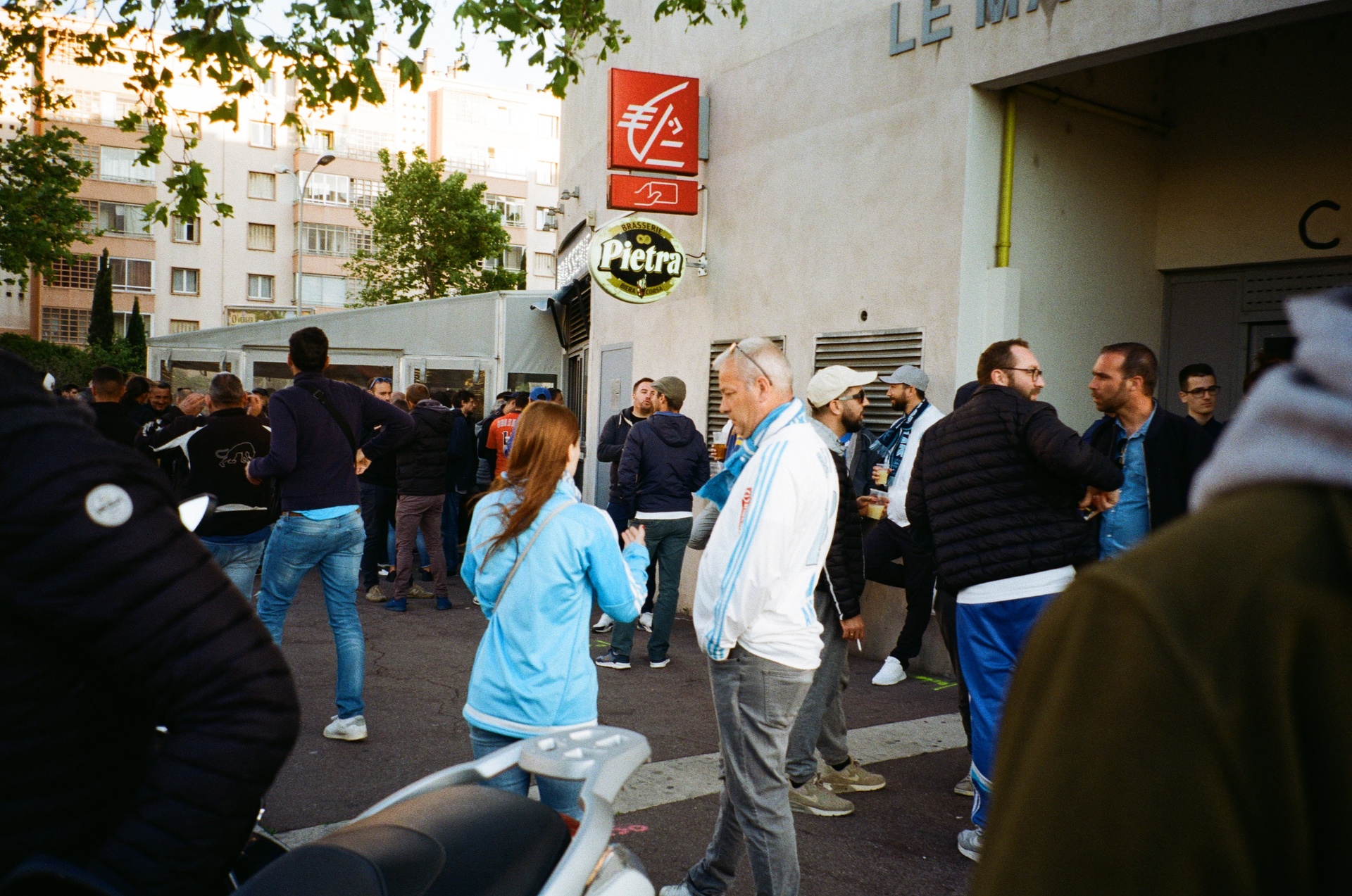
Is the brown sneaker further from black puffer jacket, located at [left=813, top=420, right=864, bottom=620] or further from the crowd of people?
black puffer jacket, located at [left=813, top=420, right=864, bottom=620]

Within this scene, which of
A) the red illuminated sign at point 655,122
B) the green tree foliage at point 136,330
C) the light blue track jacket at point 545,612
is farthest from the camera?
the green tree foliage at point 136,330

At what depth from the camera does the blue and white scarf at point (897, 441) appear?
6.78 meters

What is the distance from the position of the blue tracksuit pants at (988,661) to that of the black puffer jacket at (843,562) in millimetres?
491

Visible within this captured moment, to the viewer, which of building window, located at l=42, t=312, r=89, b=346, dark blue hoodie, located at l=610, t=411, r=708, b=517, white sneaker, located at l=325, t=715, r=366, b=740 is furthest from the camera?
building window, located at l=42, t=312, r=89, b=346

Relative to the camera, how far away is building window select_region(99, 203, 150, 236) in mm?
49812

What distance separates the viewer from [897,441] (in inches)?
270

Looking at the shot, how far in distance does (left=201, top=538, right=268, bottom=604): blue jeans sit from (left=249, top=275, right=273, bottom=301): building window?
50276mm

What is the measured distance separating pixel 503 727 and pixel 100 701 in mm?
1933

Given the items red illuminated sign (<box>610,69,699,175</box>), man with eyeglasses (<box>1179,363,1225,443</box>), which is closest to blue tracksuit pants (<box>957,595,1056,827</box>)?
man with eyeglasses (<box>1179,363,1225,443</box>)

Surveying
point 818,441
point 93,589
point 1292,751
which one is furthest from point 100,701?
point 818,441

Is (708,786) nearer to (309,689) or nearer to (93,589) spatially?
(309,689)

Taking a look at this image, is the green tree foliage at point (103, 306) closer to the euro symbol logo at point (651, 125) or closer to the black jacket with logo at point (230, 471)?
the euro symbol logo at point (651, 125)

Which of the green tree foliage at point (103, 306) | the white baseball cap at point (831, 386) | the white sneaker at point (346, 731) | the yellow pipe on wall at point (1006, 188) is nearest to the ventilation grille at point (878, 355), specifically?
the yellow pipe on wall at point (1006, 188)

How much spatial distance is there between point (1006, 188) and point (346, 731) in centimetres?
539
